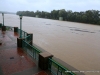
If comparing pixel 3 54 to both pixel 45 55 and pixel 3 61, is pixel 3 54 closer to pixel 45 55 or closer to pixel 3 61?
pixel 3 61

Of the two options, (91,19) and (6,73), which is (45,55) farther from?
(91,19)

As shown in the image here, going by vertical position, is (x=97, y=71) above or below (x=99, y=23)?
below

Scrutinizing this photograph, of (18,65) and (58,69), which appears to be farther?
(18,65)

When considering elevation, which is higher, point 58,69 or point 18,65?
point 58,69

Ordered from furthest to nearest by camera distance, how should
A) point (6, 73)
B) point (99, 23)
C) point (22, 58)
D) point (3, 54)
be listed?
point (99, 23) → point (3, 54) → point (22, 58) → point (6, 73)

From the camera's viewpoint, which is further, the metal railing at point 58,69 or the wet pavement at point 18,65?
the wet pavement at point 18,65

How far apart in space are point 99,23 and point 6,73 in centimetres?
6230

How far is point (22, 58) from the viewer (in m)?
6.30

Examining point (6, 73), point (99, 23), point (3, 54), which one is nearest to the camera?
point (6, 73)

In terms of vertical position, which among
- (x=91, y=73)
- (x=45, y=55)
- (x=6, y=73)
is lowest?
(x=91, y=73)

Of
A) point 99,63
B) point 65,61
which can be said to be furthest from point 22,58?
point 99,63

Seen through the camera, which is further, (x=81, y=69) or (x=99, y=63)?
(x=99, y=63)

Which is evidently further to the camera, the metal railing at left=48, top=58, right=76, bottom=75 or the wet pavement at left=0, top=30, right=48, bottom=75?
the wet pavement at left=0, top=30, right=48, bottom=75

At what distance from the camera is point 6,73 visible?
4.76 m
